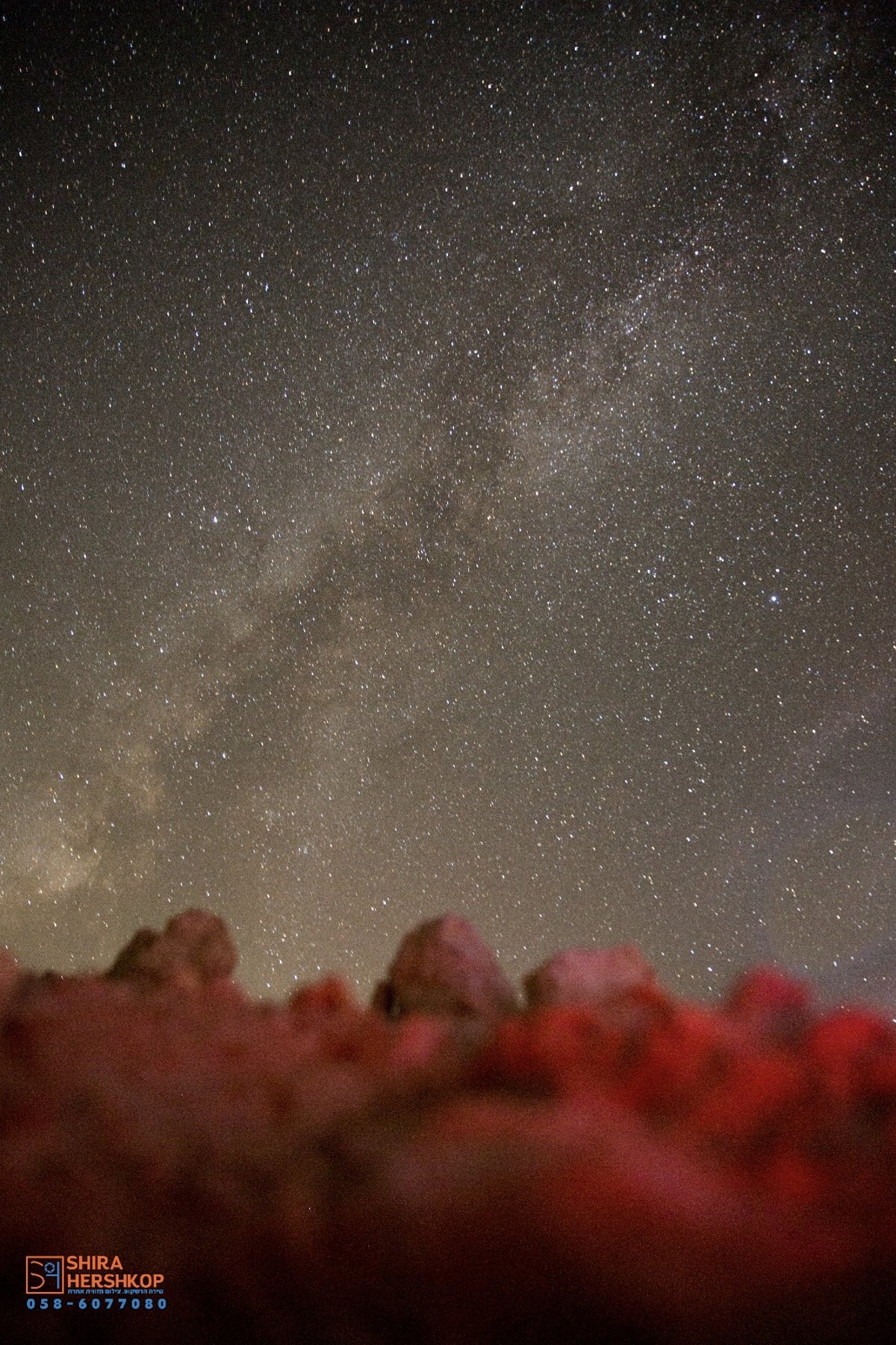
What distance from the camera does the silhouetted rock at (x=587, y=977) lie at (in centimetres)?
185

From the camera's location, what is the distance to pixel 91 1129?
48.1 inches

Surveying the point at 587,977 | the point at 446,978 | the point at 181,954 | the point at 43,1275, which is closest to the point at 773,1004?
the point at 587,977

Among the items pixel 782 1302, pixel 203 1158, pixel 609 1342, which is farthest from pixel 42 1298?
pixel 782 1302

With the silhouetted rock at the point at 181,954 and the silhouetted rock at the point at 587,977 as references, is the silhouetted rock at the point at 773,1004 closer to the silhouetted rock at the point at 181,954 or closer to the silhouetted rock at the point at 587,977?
the silhouetted rock at the point at 587,977

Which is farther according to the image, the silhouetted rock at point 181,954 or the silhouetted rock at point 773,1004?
the silhouetted rock at point 181,954

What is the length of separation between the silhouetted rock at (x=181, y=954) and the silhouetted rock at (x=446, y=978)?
0.48 metres

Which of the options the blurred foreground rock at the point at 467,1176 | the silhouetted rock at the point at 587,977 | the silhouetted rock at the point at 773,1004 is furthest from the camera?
the silhouetted rock at the point at 587,977

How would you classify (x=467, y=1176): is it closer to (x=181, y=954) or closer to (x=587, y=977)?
(x=587, y=977)

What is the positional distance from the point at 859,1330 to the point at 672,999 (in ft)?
2.63

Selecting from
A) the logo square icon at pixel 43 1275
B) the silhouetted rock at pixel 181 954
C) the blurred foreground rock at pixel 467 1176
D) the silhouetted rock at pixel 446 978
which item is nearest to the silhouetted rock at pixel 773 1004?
the blurred foreground rock at pixel 467 1176

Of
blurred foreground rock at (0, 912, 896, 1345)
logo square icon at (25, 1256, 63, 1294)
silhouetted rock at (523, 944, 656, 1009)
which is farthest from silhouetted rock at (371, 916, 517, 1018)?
logo square icon at (25, 1256, 63, 1294)

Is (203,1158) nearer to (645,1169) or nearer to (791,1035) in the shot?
(645,1169)

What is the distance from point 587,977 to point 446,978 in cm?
36

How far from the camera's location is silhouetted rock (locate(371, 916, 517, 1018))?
1.93 meters
